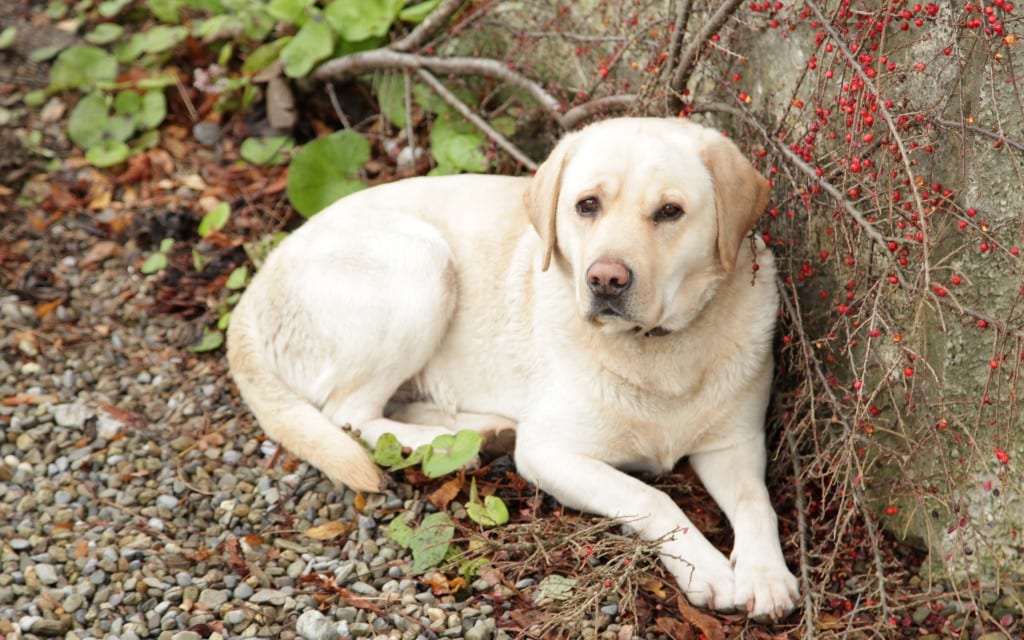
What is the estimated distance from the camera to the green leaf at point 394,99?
5828mm

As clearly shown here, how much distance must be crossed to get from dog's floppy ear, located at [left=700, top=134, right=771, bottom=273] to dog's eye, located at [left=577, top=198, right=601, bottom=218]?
0.37 m

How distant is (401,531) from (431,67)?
2.63 metres

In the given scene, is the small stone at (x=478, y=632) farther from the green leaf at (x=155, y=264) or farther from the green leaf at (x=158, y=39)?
the green leaf at (x=158, y=39)

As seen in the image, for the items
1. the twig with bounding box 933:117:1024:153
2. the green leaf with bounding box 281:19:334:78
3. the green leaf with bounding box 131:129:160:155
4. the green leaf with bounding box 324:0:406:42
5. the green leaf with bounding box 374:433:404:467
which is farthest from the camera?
the green leaf with bounding box 131:129:160:155

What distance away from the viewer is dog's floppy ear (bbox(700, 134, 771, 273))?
11.5ft

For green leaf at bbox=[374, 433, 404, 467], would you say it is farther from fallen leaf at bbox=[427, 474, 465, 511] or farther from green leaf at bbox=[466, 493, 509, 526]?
green leaf at bbox=[466, 493, 509, 526]

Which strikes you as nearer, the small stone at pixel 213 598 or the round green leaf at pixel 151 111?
the small stone at pixel 213 598

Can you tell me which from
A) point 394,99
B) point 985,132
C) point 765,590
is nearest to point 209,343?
point 394,99

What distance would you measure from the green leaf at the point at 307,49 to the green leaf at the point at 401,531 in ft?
9.45

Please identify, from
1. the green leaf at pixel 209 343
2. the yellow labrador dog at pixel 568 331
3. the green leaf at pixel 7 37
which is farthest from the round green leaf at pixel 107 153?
the yellow labrador dog at pixel 568 331

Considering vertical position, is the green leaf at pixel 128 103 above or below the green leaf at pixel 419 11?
below

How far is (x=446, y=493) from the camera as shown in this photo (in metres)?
4.02

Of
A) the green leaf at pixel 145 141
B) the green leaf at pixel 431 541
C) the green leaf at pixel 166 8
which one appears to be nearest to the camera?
the green leaf at pixel 431 541

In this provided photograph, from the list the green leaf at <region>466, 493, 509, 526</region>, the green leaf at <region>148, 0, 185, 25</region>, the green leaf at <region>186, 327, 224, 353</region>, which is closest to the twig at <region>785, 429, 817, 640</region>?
the green leaf at <region>466, 493, 509, 526</region>
